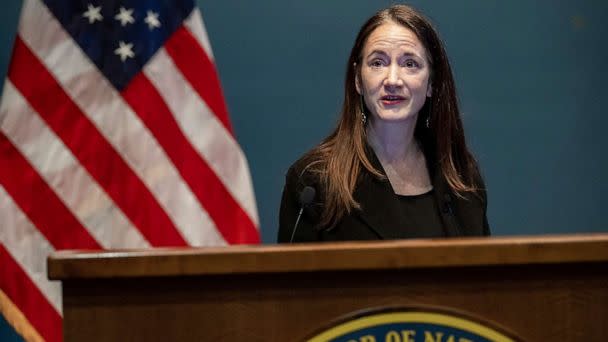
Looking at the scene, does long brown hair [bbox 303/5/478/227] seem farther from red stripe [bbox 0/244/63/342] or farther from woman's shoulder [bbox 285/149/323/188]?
red stripe [bbox 0/244/63/342]

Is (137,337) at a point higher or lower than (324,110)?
lower

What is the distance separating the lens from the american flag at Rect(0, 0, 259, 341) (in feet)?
7.74

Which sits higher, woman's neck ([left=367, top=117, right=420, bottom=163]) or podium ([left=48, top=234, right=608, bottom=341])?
woman's neck ([left=367, top=117, right=420, bottom=163])

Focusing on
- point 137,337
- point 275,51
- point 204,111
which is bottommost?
point 137,337

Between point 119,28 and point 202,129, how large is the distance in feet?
1.16

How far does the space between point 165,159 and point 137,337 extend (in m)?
1.36

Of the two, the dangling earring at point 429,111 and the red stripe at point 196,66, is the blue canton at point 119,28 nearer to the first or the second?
the red stripe at point 196,66

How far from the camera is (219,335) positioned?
1104mm

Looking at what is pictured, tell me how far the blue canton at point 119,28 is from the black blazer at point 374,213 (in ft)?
2.73

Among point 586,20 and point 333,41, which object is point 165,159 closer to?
point 333,41

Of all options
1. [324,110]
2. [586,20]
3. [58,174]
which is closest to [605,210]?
[586,20]

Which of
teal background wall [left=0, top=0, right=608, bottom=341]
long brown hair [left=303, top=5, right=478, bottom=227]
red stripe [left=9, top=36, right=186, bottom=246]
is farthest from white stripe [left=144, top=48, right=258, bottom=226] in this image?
long brown hair [left=303, top=5, right=478, bottom=227]

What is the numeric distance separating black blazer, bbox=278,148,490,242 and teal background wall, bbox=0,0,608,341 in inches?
42.5

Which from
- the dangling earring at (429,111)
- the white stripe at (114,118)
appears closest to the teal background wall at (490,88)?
the white stripe at (114,118)
